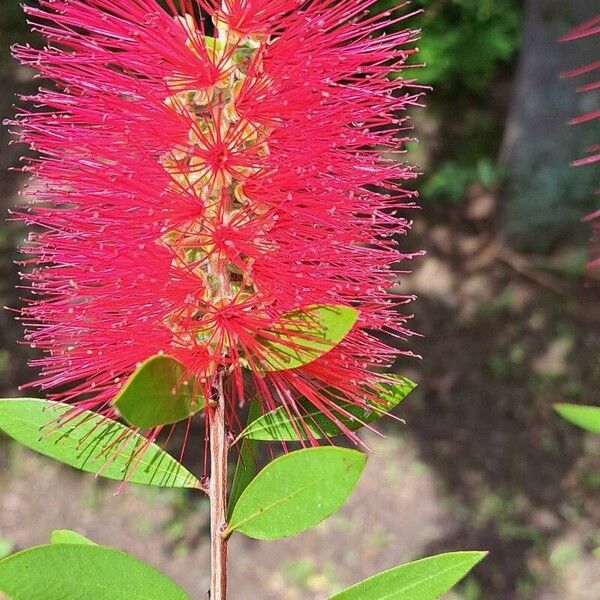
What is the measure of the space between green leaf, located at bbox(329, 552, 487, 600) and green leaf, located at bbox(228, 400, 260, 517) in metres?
0.20

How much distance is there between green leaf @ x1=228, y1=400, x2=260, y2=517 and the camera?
98 centimetres

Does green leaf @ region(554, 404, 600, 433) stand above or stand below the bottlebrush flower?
below

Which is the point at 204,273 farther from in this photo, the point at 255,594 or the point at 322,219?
the point at 255,594

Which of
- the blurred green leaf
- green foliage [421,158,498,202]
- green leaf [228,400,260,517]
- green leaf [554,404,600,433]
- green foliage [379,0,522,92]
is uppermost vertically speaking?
green foliage [379,0,522,92]

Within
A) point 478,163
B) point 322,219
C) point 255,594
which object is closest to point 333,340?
point 322,219

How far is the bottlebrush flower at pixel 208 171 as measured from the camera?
0.87 m

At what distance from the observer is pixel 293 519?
0.81m

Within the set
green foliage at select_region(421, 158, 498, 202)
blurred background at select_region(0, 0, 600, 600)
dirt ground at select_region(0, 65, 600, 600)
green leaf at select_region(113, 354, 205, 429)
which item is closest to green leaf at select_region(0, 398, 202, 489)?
green leaf at select_region(113, 354, 205, 429)

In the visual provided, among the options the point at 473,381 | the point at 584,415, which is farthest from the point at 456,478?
the point at 584,415

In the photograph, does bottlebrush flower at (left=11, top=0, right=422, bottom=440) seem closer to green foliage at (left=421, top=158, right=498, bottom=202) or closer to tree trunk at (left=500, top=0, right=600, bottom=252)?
tree trunk at (left=500, top=0, right=600, bottom=252)

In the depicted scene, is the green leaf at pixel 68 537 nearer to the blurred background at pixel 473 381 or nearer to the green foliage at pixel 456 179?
the blurred background at pixel 473 381

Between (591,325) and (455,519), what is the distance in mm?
1294

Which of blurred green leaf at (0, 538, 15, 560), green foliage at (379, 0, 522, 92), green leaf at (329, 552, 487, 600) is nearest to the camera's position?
green leaf at (329, 552, 487, 600)

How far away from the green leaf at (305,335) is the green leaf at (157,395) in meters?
0.11
